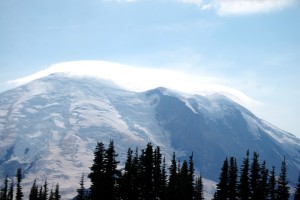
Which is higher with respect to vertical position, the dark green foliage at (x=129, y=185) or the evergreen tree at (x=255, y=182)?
the evergreen tree at (x=255, y=182)

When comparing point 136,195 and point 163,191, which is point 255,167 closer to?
point 163,191

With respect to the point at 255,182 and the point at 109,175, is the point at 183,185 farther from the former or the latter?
the point at 109,175

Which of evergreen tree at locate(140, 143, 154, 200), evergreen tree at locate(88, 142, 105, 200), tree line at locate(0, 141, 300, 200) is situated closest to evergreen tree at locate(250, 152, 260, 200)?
tree line at locate(0, 141, 300, 200)

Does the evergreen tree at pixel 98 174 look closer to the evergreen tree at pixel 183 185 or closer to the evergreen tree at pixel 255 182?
the evergreen tree at pixel 183 185

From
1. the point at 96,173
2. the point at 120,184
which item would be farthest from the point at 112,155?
the point at 120,184

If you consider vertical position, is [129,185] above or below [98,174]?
below

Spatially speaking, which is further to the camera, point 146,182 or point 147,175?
point 147,175

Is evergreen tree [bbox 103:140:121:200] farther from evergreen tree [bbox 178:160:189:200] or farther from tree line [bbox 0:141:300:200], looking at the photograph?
evergreen tree [bbox 178:160:189:200]

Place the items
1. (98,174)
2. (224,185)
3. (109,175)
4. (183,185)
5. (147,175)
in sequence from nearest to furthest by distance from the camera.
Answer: (109,175) → (98,174) → (147,175) → (183,185) → (224,185)

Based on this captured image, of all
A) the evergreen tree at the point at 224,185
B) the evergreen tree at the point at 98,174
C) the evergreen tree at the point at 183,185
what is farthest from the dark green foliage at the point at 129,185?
the evergreen tree at the point at 224,185

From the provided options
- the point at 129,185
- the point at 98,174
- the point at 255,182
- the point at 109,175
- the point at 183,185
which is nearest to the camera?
the point at 109,175

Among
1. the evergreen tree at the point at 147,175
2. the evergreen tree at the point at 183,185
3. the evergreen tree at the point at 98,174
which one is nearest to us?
the evergreen tree at the point at 98,174

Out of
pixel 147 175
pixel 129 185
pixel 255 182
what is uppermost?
pixel 255 182

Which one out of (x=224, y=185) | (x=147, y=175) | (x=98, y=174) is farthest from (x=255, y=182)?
(x=98, y=174)
